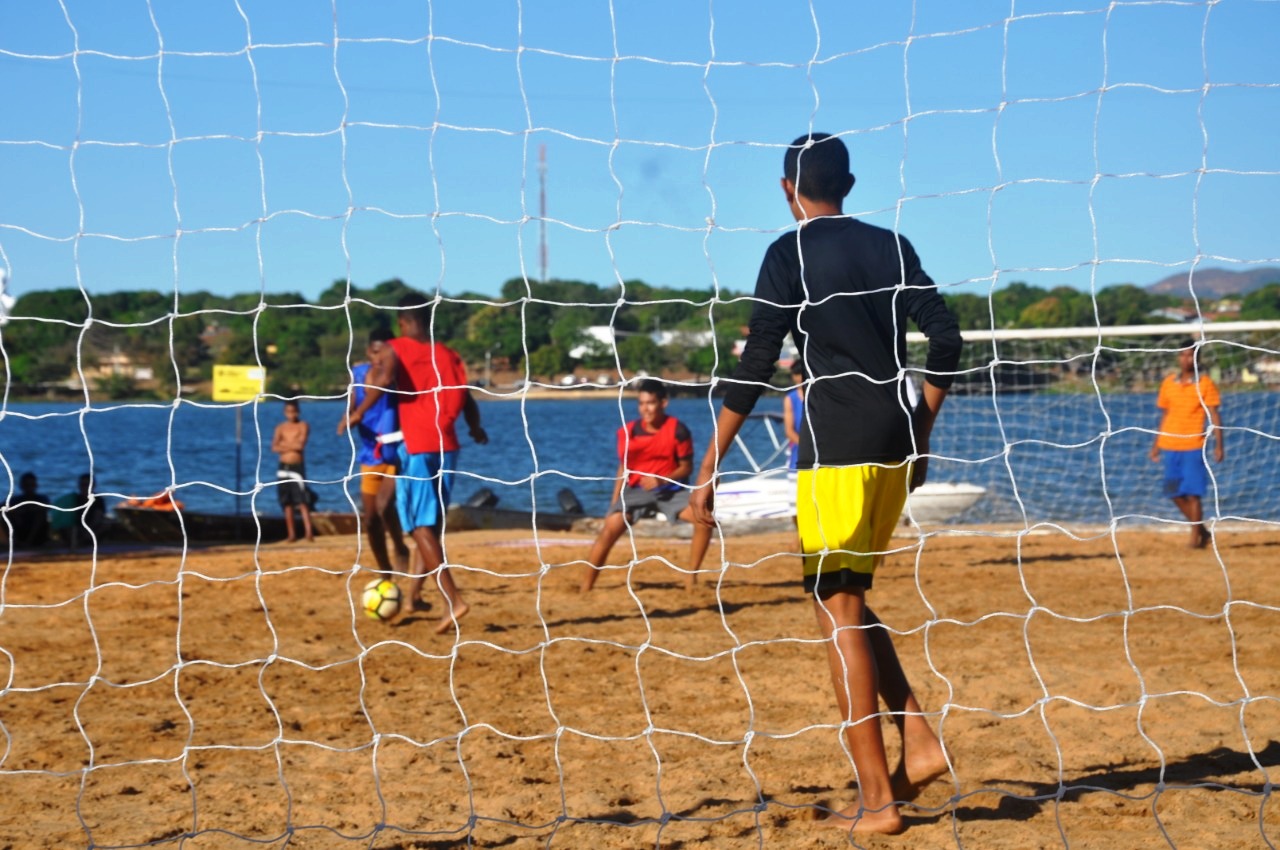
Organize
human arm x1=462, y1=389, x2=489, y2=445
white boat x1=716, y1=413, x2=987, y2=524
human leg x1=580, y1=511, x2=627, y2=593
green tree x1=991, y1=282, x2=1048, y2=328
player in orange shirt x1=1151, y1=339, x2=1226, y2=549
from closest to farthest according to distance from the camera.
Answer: human arm x1=462, y1=389, x2=489, y2=445 → human leg x1=580, y1=511, x2=627, y2=593 → player in orange shirt x1=1151, y1=339, x2=1226, y2=549 → green tree x1=991, y1=282, x2=1048, y2=328 → white boat x1=716, y1=413, x2=987, y2=524

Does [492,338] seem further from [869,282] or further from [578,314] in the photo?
[869,282]

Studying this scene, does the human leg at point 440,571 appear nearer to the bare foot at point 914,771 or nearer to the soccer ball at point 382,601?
the soccer ball at point 382,601

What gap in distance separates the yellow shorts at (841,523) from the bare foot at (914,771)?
636mm

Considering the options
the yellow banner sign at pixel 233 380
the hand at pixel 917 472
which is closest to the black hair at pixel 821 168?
the hand at pixel 917 472

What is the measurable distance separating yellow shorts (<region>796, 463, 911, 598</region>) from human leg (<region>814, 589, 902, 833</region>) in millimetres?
67

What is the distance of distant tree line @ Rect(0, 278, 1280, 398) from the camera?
641 centimetres

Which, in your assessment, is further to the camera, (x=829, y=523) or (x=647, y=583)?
(x=647, y=583)

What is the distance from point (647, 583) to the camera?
8.58 metres

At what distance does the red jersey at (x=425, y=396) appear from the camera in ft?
21.2

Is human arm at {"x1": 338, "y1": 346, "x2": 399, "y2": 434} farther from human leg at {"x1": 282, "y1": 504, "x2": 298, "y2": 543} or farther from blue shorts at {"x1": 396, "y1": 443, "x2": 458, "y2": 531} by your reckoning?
human leg at {"x1": 282, "y1": 504, "x2": 298, "y2": 543}

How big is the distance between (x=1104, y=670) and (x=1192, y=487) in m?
4.43

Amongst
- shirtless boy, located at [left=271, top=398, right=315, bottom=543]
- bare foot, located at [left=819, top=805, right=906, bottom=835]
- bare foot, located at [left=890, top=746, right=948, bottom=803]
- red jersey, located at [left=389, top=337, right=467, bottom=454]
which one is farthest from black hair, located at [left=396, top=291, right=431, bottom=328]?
shirtless boy, located at [left=271, top=398, right=315, bottom=543]

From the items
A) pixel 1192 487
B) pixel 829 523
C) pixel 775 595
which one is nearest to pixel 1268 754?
pixel 829 523

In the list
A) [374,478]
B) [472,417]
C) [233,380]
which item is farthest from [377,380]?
[233,380]
